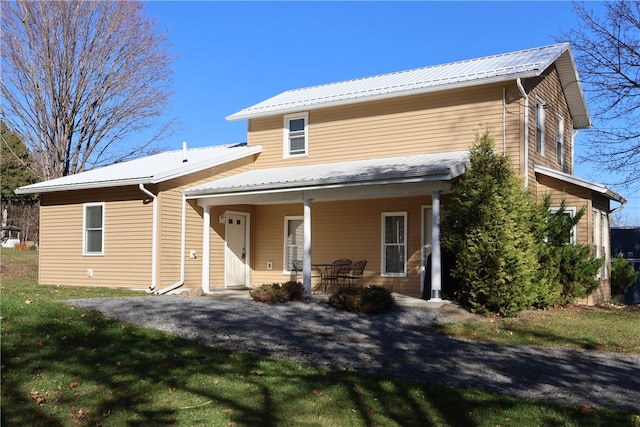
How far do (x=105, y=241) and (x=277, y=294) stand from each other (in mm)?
6330

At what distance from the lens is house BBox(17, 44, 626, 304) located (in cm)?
1394

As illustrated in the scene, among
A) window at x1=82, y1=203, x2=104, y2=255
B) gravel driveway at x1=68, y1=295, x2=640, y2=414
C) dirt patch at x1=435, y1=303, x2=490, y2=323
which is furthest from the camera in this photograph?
window at x1=82, y1=203, x2=104, y2=255

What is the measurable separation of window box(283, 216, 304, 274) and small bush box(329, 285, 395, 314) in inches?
209

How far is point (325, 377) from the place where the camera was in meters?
6.80

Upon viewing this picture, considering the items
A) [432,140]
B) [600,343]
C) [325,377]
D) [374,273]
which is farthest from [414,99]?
[325,377]

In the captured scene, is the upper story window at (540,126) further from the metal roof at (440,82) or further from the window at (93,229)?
the window at (93,229)

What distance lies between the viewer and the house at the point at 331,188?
1394 centimetres

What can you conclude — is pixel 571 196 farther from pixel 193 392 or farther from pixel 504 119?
pixel 193 392

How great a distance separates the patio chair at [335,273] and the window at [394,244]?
3.30 ft

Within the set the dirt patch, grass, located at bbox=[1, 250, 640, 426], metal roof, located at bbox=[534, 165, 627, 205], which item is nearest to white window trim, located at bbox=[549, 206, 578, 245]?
metal roof, located at bbox=[534, 165, 627, 205]

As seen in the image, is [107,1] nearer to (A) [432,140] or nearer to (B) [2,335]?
(A) [432,140]

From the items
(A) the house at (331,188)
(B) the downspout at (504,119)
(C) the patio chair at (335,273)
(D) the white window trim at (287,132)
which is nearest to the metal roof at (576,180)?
(A) the house at (331,188)

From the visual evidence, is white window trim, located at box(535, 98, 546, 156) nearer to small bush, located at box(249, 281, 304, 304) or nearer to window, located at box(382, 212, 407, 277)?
window, located at box(382, 212, 407, 277)

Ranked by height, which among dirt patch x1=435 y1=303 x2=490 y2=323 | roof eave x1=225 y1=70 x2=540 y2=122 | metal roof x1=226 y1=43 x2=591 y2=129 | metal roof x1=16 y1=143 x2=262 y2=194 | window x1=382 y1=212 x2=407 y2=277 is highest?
metal roof x1=226 y1=43 x2=591 y2=129
